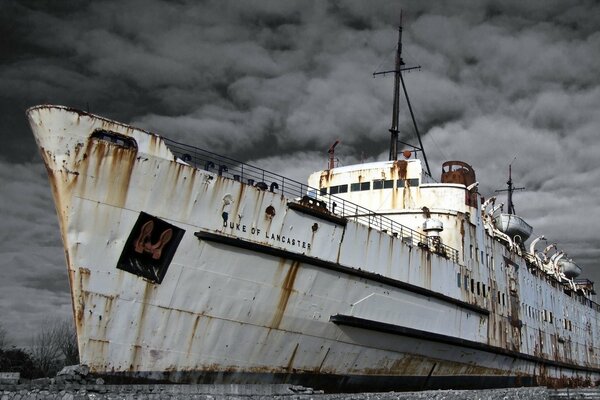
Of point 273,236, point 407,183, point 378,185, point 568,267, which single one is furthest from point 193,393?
point 568,267

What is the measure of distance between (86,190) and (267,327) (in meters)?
4.36

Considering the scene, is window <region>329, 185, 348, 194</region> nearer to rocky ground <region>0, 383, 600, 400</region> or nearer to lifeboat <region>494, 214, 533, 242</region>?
rocky ground <region>0, 383, 600, 400</region>

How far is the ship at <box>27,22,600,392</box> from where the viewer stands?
988cm

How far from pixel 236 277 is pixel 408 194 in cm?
919

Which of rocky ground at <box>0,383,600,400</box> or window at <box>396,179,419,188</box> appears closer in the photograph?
rocky ground at <box>0,383,600,400</box>

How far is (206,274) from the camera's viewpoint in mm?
10727

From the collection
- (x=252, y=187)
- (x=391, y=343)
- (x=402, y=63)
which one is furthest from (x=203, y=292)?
(x=402, y=63)

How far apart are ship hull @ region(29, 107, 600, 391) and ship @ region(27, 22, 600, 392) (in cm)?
2

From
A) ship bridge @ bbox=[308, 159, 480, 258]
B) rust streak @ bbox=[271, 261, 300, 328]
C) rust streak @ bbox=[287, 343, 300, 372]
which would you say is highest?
ship bridge @ bbox=[308, 159, 480, 258]

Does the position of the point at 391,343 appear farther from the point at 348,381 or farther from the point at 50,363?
the point at 50,363

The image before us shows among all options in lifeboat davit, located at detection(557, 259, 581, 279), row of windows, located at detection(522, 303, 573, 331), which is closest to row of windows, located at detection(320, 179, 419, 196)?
row of windows, located at detection(522, 303, 573, 331)

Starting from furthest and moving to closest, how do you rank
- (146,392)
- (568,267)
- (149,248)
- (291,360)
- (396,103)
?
(568,267)
(396,103)
(291,360)
(149,248)
(146,392)

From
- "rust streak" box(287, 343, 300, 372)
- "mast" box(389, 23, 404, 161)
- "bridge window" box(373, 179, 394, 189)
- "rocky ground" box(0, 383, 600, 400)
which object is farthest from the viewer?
"mast" box(389, 23, 404, 161)

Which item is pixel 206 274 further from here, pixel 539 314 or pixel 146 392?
pixel 539 314
